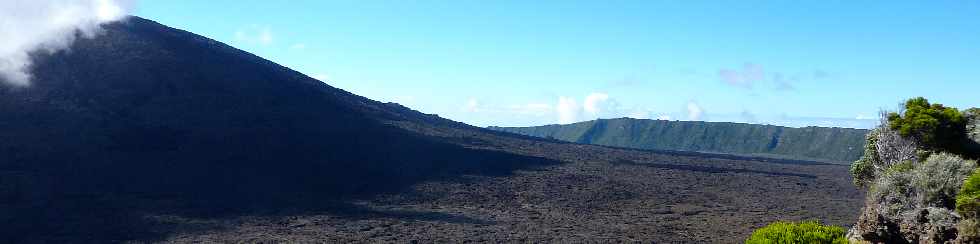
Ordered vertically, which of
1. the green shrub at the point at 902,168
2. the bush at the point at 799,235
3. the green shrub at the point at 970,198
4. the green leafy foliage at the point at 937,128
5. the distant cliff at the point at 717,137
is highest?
the distant cliff at the point at 717,137

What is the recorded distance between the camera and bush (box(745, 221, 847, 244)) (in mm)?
9773

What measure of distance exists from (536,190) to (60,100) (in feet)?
66.1

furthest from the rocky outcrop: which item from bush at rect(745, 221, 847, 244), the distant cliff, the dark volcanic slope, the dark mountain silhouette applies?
the distant cliff

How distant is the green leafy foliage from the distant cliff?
234 feet

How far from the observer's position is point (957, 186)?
10.6m

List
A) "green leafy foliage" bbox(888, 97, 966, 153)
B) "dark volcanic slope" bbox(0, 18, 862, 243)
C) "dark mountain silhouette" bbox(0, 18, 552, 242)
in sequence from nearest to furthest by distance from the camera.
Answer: "green leafy foliage" bbox(888, 97, 966, 153), "dark volcanic slope" bbox(0, 18, 862, 243), "dark mountain silhouette" bbox(0, 18, 552, 242)

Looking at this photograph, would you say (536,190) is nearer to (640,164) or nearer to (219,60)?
(640,164)

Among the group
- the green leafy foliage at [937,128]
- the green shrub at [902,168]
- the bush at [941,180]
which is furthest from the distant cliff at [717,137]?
the bush at [941,180]

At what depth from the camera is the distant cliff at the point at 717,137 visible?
87.9 meters

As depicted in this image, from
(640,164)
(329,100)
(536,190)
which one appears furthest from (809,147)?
(536,190)

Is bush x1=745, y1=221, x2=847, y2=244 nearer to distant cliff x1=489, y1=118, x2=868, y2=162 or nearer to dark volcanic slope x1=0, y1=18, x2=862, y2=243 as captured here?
dark volcanic slope x1=0, y1=18, x2=862, y2=243

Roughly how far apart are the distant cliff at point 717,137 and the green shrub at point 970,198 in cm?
7522

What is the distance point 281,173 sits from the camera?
26688 millimetres

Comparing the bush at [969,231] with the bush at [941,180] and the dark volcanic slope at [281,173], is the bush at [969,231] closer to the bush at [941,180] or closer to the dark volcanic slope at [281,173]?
the bush at [941,180]
